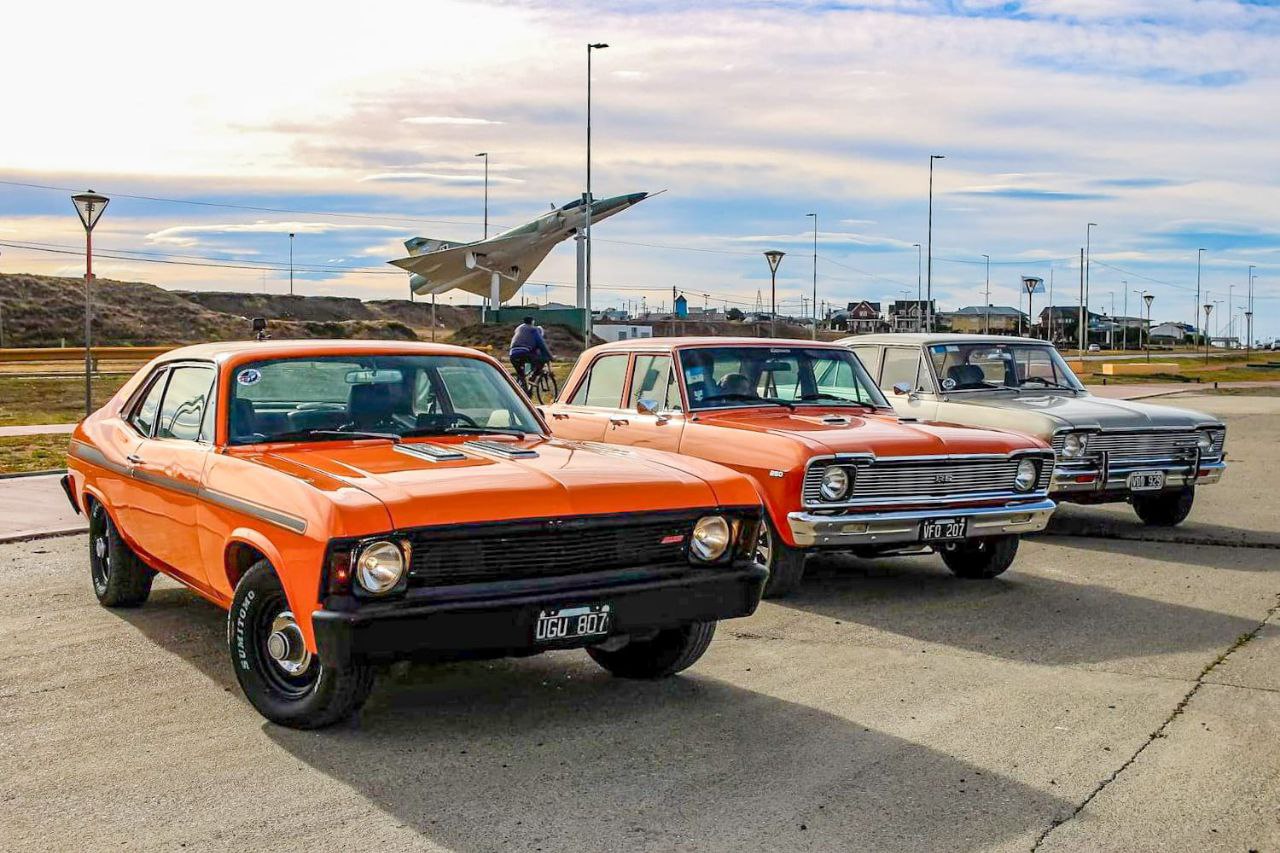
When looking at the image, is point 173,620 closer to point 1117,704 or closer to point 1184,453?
point 1117,704

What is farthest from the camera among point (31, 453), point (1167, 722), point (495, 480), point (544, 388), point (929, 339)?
point (544, 388)

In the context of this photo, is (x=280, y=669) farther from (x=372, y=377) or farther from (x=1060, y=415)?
(x=1060, y=415)

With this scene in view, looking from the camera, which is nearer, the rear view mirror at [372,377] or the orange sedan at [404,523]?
the orange sedan at [404,523]

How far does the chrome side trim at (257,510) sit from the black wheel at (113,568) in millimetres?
1721

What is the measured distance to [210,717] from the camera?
5.43 m

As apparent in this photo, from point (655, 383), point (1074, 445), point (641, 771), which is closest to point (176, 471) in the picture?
point (641, 771)

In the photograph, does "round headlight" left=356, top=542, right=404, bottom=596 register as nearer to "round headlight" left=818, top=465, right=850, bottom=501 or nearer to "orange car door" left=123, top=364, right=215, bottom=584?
"orange car door" left=123, top=364, right=215, bottom=584

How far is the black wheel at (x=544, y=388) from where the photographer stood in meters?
24.2

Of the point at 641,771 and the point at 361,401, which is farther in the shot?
the point at 361,401

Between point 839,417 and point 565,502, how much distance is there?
4.17 meters

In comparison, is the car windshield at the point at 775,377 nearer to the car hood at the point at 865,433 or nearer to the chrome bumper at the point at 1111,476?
the car hood at the point at 865,433

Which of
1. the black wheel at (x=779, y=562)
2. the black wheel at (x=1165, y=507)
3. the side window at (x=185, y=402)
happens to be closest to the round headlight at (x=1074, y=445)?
the black wheel at (x=1165, y=507)

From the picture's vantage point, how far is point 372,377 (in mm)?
6383

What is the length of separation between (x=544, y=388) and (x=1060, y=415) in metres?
19.2
